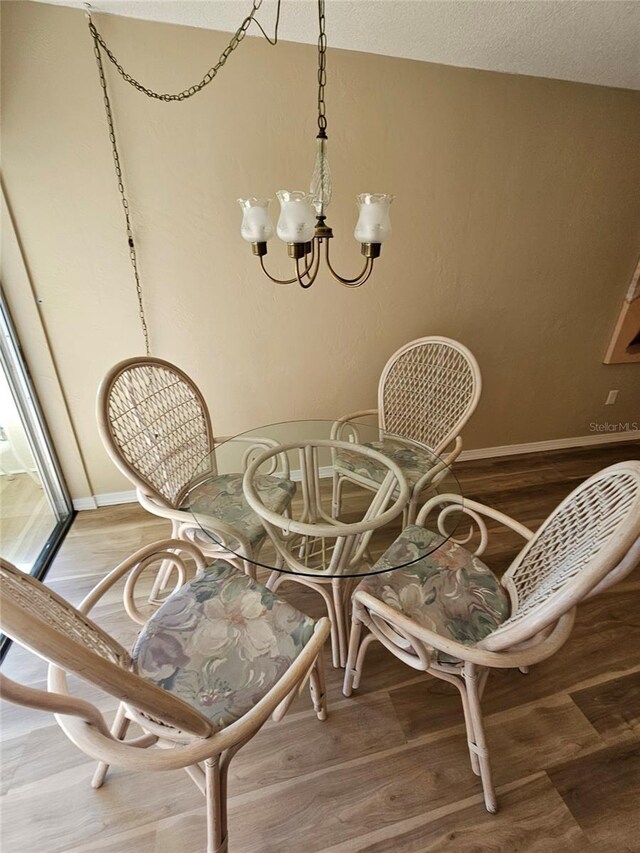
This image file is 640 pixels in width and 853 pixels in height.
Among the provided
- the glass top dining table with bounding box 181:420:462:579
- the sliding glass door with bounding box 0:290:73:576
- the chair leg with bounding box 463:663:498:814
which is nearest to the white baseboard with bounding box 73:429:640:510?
the sliding glass door with bounding box 0:290:73:576

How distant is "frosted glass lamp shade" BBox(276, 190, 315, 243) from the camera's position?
3.57 ft

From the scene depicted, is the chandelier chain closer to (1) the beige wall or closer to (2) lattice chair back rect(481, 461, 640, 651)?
(1) the beige wall

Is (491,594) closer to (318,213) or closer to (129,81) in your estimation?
(318,213)

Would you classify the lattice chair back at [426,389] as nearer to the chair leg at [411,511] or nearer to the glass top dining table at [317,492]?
the glass top dining table at [317,492]

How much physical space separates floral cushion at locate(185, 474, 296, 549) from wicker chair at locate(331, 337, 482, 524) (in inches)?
15.0

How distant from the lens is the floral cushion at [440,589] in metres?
1.10

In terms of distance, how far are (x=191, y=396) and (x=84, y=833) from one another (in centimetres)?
139

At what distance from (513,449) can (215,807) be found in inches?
105

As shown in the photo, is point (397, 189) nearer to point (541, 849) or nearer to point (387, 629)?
point (387, 629)

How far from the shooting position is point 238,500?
1.43 m

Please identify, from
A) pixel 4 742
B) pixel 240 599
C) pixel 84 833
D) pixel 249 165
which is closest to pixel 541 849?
pixel 240 599

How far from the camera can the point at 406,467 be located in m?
1.52

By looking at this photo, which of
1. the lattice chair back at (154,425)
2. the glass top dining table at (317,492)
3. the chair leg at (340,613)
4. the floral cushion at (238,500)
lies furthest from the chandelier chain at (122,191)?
the chair leg at (340,613)

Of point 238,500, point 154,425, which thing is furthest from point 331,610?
point 154,425
